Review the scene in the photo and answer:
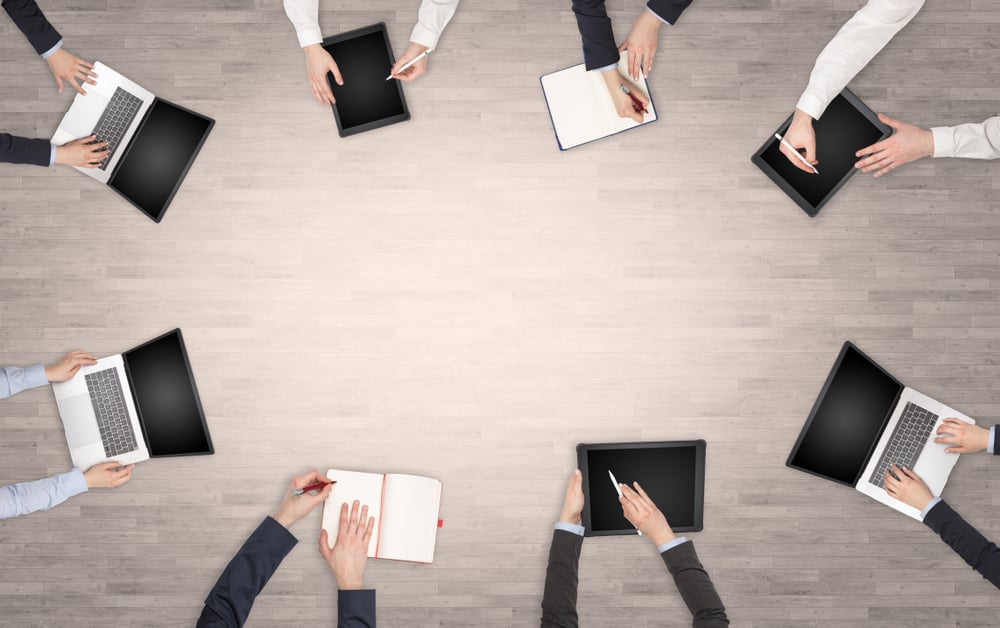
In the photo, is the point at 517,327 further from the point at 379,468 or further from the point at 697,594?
the point at 697,594

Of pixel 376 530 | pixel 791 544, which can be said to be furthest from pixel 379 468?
pixel 791 544

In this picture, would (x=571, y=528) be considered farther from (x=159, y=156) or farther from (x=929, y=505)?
(x=159, y=156)

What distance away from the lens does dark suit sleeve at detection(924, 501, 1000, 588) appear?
2.94 m

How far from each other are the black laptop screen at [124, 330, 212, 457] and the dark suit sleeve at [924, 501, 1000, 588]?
10.4ft

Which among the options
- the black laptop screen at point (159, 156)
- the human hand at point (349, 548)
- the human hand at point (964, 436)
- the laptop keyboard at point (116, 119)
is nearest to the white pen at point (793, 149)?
the human hand at point (964, 436)

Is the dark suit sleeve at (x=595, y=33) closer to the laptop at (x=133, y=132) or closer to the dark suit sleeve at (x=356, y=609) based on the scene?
the laptop at (x=133, y=132)

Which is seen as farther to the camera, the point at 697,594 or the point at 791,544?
the point at 791,544

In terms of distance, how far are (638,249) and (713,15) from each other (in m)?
1.11

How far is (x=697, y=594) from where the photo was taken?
114 inches

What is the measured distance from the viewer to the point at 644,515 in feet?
9.88

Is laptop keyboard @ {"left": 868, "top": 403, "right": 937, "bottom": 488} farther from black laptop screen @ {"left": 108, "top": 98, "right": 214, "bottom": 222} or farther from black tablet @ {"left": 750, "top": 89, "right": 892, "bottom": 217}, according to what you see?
black laptop screen @ {"left": 108, "top": 98, "right": 214, "bottom": 222}

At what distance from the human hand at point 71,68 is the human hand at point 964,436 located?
4005 mm

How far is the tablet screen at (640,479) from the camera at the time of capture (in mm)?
3059

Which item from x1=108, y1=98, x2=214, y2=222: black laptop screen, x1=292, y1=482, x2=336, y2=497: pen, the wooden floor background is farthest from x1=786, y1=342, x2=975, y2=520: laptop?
x1=108, y1=98, x2=214, y2=222: black laptop screen
